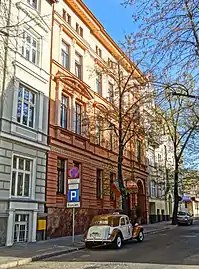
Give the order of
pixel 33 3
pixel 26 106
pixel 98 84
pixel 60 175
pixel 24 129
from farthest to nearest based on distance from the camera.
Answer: pixel 98 84
pixel 60 175
pixel 33 3
pixel 26 106
pixel 24 129

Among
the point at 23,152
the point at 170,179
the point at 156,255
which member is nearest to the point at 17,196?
the point at 23,152

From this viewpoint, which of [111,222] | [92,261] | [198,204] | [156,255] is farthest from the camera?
[198,204]

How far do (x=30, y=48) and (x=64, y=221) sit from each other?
33.7 feet

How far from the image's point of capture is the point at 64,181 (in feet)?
71.4

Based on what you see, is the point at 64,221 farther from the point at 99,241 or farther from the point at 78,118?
the point at 78,118

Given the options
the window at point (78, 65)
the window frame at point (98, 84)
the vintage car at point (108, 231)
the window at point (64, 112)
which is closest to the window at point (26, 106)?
the window at point (64, 112)

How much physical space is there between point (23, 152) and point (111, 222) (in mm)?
5623

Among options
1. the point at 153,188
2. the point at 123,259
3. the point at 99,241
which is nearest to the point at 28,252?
the point at 99,241

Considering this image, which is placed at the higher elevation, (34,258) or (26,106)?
(26,106)

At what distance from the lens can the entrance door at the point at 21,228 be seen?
1698 cm

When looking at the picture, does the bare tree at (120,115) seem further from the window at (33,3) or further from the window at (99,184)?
the window at (33,3)

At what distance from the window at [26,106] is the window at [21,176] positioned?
80.9 inches

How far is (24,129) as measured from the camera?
18062 mm

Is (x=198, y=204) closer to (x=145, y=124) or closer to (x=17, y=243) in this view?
(x=145, y=124)
